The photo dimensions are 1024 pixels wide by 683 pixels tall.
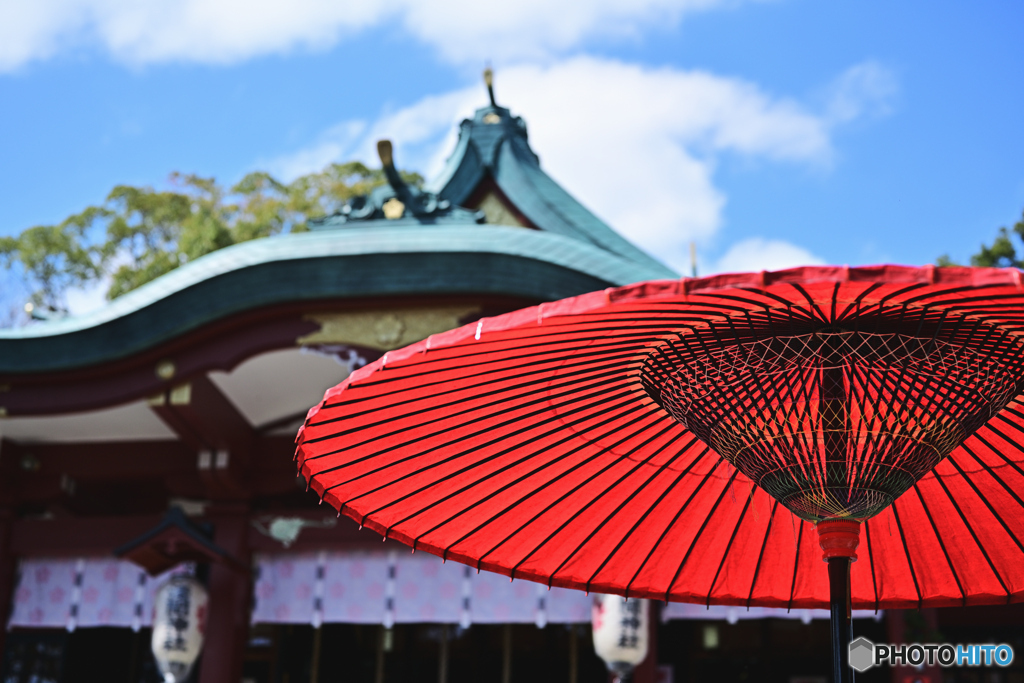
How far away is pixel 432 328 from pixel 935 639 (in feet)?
14.3

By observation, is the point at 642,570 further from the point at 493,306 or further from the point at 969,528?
the point at 493,306

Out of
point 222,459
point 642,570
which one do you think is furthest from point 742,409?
point 222,459

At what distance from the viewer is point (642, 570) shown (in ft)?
8.71

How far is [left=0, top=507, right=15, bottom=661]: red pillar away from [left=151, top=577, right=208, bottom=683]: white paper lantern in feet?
5.62

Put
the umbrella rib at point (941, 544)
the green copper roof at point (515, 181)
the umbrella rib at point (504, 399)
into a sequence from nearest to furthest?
the umbrella rib at point (504, 399) < the umbrella rib at point (941, 544) < the green copper roof at point (515, 181)

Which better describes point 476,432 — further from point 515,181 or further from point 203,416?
point 515,181

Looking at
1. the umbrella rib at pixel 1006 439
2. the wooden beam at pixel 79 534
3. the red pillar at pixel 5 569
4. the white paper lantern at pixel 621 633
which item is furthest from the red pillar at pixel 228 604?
the umbrella rib at pixel 1006 439

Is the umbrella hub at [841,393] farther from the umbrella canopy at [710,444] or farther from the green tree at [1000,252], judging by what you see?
the green tree at [1000,252]

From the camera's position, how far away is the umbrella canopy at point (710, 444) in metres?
2.07

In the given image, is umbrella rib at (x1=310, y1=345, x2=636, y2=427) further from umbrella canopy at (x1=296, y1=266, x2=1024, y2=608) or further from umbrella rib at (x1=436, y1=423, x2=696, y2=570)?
umbrella rib at (x1=436, y1=423, x2=696, y2=570)

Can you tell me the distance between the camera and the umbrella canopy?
2.07m

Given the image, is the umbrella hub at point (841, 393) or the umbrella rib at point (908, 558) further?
the umbrella rib at point (908, 558)

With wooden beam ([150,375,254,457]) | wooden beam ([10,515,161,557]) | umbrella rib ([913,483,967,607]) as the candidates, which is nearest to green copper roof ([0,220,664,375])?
wooden beam ([150,375,254,457])

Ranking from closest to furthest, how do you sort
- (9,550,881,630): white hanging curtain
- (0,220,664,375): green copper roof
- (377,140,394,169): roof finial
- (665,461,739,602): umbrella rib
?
(665,461,739,602): umbrella rib, (0,220,664,375): green copper roof, (377,140,394,169): roof finial, (9,550,881,630): white hanging curtain
